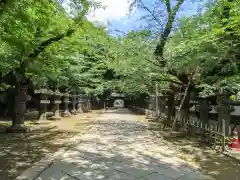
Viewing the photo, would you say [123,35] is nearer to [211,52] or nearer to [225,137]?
[211,52]

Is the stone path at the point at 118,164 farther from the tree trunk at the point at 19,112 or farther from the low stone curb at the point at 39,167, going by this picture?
the tree trunk at the point at 19,112

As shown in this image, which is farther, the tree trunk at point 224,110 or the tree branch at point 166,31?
the tree branch at point 166,31

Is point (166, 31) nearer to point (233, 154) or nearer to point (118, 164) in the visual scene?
point (233, 154)

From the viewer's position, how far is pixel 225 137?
891cm

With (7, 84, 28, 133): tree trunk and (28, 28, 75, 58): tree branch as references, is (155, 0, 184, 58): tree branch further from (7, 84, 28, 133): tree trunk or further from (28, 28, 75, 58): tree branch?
(7, 84, 28, 133): tree trunk

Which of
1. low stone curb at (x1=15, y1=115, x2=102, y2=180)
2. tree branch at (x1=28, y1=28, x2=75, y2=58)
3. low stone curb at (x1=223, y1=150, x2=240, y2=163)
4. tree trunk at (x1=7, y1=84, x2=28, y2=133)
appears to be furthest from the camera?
tree trunk at (x1=7, y1=84, x2=28, y2=133)

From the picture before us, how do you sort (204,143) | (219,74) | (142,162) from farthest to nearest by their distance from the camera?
1. (204,143)
2. (219,74)
3. (142,162)

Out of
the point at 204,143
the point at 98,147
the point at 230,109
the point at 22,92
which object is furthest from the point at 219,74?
the point at 22,92

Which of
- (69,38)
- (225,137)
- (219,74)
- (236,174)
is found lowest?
(236,174)

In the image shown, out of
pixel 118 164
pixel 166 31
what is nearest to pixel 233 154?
pixel 118 164

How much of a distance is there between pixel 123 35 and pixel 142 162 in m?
7.31

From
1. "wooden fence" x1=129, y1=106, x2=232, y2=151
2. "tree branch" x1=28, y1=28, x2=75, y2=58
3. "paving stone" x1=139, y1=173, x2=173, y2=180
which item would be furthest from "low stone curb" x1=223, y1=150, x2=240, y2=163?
"tree branch" x1=28, y1=28, x2=75, y2=58

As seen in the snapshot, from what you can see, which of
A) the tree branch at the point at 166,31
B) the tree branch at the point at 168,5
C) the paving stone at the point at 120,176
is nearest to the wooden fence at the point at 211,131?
the tree branch at the point at 166,31

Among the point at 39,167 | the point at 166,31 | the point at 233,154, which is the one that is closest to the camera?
the point at 39,167
